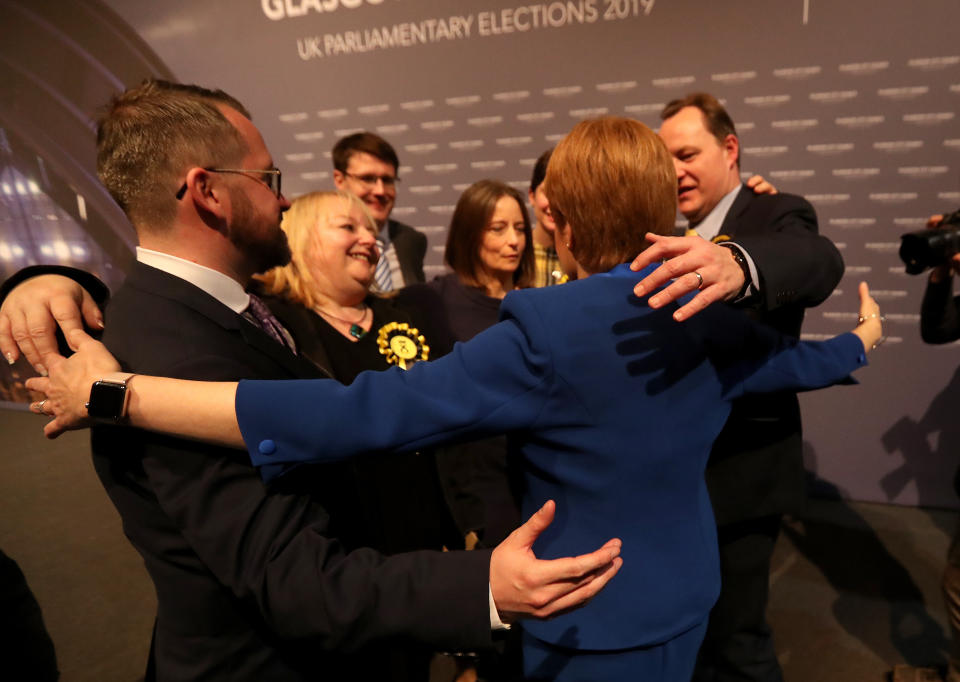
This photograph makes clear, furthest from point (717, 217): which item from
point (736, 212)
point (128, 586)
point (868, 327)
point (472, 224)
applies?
point (128, 586)

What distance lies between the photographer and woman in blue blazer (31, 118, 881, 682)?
0.98m

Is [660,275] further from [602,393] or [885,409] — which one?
[885,409]

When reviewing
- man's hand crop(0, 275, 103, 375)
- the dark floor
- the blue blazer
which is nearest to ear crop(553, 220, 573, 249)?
the blue blazer

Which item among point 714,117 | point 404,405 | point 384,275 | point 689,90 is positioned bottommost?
point 404,405

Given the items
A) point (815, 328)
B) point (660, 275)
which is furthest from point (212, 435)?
point (815, 328)

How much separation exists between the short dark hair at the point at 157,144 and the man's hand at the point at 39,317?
217 millimetres

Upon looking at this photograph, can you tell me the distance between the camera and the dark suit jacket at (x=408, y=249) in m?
3.68

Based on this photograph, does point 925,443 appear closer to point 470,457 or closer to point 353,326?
point 470,457

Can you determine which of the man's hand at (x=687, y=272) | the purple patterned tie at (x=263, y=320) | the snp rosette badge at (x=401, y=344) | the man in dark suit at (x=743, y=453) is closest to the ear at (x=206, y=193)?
the purple patterned tie at (x=263, y=320)

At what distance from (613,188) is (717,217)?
130cm

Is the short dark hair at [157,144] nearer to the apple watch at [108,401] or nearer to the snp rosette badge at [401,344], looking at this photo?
the apple watch at [108,401]

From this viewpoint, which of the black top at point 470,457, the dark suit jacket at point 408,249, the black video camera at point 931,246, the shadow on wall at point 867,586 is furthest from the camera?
the dark suit jacket at point 408,249

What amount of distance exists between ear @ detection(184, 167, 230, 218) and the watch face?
399 mm

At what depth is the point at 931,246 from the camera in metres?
1.75
